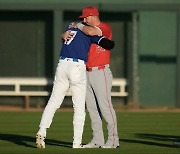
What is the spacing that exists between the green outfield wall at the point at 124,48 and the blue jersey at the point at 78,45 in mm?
12194

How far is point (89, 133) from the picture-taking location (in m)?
14.0

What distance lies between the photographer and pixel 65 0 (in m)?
22.6

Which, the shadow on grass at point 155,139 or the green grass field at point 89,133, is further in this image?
the shadow on grass at point 155,139

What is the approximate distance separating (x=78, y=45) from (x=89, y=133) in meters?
3.56

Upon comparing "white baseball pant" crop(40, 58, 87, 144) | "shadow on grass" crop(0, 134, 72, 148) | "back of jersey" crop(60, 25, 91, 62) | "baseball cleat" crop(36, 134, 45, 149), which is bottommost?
"shadow on grass" crop(0, 134, 72, 148)

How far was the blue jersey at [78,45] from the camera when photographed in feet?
35.1

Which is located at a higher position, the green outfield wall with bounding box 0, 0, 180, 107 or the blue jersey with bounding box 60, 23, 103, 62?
the green outfield wall with bounding box 0, 0, 180, 107

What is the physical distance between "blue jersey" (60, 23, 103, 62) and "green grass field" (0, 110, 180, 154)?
126 centimetres

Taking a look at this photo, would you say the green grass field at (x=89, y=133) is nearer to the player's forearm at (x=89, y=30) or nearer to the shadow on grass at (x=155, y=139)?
the shadow on grass at (x=155, y=139)

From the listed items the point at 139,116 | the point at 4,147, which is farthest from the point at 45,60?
the point at 4,147

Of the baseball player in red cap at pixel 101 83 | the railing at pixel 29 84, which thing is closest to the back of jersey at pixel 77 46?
the baseball player in red cap at pixel 101 83

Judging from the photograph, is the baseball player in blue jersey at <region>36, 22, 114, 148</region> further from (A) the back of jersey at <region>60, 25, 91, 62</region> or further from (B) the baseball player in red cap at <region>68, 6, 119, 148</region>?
(B) the baseball player in red cap at <region>68, 6, 119, 148</region>

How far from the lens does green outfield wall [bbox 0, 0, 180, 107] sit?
23.1 metres

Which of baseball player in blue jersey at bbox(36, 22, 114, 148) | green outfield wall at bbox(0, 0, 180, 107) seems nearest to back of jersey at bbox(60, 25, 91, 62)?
baseball player in blue jersey at bbox(36, 22, 114, 148)
